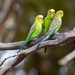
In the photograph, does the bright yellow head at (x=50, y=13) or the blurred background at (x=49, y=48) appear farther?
the blurred background at (x=49, y=48)

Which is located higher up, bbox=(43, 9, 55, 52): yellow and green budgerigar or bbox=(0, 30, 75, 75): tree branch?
bbox=(43, 9, 55, 52): yellow and green budgerigar

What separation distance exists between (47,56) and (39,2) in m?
0.87

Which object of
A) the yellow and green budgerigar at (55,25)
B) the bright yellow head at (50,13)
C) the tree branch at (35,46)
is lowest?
the tree branch at (35,46)

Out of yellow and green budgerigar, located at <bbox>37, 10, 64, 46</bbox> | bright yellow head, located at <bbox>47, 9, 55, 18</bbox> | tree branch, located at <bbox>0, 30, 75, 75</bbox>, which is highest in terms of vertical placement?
bright yellow head, located at <bbox>47, 9, 55, 18</bbox>

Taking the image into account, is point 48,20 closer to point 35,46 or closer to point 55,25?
point 55,25

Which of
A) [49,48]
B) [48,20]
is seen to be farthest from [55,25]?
[49,48]

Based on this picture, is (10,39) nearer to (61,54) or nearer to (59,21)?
(61,54)

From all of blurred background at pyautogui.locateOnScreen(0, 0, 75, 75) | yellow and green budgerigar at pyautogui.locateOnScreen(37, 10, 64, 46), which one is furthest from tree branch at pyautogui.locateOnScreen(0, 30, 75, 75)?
blurred background at pyautogui.locateOnScreen(0, 0, 75, 75)

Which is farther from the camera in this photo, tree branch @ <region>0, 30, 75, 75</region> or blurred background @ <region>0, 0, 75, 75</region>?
blurred background @ <region>0, 0, 75, 75</region>

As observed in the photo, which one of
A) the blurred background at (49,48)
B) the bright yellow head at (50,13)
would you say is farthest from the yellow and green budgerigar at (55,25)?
the blurred background at (49,48)

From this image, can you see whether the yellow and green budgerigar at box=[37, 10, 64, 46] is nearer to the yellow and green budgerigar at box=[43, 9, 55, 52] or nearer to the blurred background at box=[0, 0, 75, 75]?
the yellow and green budgerigar at box=[43, 9, 55, 52]

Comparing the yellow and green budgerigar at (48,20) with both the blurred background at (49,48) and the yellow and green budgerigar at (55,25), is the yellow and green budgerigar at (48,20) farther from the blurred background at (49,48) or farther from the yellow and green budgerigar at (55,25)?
the blurred background at (49,48)

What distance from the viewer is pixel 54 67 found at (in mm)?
4188

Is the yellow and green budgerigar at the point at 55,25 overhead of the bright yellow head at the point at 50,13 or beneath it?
beneath
